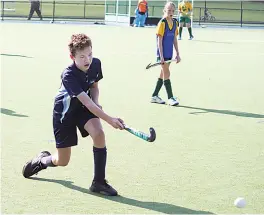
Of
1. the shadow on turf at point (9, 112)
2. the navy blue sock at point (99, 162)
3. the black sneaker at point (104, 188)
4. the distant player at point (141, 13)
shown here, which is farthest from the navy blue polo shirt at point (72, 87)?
the distant player at point (141, 13)

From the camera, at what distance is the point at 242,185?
6.41 metres

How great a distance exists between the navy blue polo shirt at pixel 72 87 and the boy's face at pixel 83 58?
0.09 meters

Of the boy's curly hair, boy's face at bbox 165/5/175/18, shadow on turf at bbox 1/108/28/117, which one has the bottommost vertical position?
shadow on turf at bbox 1/108/28/117

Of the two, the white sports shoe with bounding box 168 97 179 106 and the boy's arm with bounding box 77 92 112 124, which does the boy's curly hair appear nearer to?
the boy's arm with bounding box 77 92 112 124

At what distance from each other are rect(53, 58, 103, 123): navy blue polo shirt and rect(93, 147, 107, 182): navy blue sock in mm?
402

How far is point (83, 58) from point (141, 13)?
30872mm

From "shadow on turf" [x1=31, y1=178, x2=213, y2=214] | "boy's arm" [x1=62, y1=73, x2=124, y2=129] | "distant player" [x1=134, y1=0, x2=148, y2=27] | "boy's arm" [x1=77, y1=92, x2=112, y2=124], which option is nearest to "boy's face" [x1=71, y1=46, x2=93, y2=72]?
"boy's arm" [x1=62, y1=73, x2=124, y2=129]

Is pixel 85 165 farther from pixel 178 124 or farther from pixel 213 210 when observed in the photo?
pixel 178 124

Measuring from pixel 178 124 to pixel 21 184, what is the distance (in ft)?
12.0

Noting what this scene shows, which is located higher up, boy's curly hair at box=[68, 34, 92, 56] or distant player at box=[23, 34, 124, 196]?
boy's curly hair at box=[68, 34, 92, 56]

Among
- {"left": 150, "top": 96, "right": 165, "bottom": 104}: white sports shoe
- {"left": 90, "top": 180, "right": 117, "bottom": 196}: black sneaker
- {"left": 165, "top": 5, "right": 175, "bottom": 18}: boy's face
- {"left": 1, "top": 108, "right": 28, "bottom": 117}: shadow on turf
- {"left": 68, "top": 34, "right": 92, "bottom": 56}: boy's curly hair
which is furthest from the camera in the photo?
{"left": 150, "top": 96, "right": 165, "bottom": 104}: white sports shoe

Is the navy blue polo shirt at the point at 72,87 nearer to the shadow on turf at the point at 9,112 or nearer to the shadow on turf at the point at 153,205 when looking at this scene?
the shadow on turf at the point at 153,205

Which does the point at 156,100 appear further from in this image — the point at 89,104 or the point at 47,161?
the point at 89,104

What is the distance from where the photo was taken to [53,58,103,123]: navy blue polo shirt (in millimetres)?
5875
